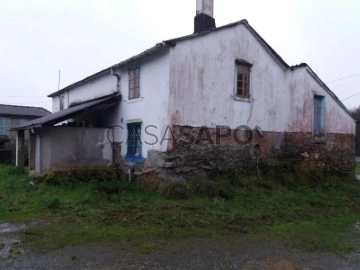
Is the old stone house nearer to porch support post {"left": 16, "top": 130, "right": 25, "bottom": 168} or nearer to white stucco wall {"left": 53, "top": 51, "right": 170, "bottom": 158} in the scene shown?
white stucco wall {"left": 53, "top": 51, "right": 170, "bottom": 158}

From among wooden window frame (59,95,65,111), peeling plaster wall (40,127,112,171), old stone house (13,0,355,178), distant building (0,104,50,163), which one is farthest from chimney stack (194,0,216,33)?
distant building (0,104,50,163)

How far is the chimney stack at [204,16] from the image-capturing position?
42.2ft

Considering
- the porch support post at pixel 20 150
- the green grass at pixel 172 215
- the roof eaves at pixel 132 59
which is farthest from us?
the porch support post at pixel 20 150

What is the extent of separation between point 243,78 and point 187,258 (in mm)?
8670

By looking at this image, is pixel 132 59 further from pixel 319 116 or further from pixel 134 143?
pixel 319 116

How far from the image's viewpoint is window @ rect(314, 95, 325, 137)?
15414mm

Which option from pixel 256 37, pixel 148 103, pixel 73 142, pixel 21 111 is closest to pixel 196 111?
pixel 148 103

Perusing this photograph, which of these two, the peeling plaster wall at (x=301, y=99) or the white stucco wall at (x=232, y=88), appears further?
the peeling plaster wall at (x=301, y=99)

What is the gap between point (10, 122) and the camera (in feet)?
87.0

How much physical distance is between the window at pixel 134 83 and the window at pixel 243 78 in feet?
11.9

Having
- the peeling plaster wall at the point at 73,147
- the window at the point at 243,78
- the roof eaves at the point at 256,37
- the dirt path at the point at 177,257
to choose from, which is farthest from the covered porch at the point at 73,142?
the dirt path at the point at 177,257

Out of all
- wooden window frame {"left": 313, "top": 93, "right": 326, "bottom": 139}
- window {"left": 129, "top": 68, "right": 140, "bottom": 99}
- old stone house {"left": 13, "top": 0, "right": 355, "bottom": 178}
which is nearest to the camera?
old stone house {"left": 13, "top": 0, "right": 355, "bottom": 178}

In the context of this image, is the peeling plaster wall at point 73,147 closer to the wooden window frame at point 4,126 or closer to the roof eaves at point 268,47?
the roof eaves at point 268,47

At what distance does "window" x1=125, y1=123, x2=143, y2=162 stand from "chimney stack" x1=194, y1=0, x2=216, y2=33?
14.0ft
